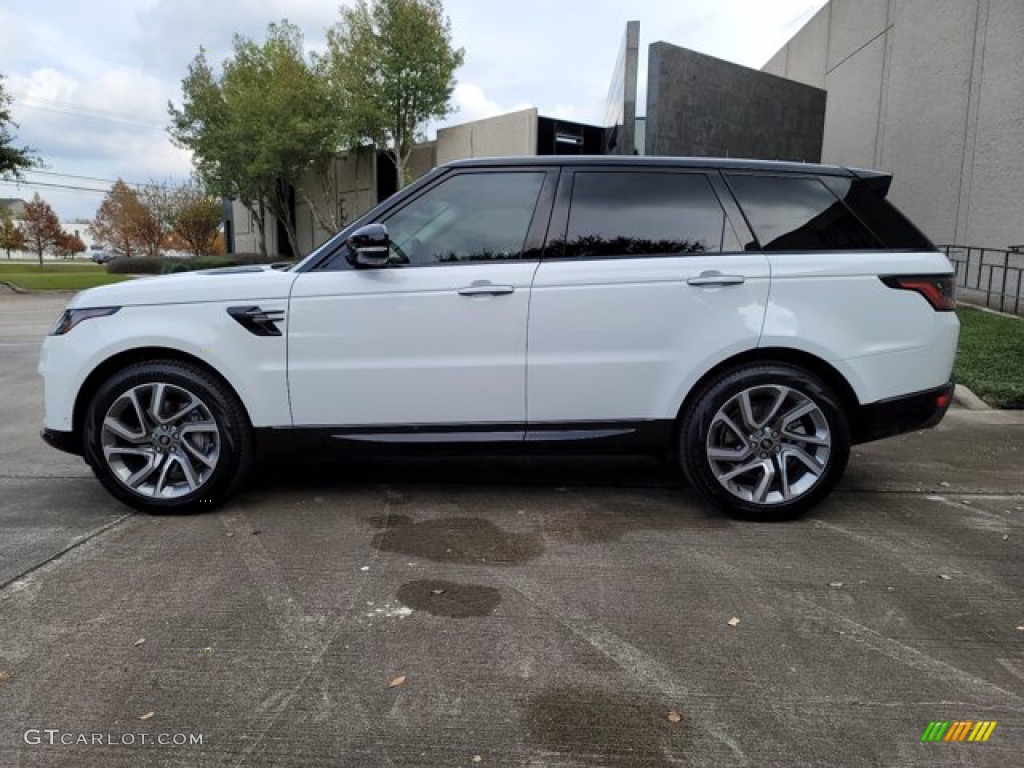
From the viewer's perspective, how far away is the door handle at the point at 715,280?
13.0 ft

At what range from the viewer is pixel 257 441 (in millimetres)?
4152

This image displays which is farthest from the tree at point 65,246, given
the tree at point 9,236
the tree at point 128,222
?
the tree at point 128,222

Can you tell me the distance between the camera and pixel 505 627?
2965 mm

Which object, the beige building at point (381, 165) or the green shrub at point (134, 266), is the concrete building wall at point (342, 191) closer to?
the beige building at point (381, 165)

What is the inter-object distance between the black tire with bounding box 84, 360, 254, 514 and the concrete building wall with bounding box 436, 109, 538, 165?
26727 mm

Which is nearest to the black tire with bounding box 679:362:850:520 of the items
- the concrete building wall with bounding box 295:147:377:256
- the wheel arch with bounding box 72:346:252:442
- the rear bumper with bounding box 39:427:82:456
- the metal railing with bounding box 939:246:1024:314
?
the wheel arch with bounding box 72:346:252:442

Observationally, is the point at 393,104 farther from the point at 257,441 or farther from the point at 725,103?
the point at 257,441

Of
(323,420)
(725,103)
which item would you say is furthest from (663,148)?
(323,420)

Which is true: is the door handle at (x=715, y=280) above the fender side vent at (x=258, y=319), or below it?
above

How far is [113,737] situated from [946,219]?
18.8 meters

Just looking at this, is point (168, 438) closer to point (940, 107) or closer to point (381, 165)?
point (940, 107)

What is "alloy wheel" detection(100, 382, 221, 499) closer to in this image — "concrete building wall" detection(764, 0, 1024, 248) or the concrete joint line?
the concrete joint line

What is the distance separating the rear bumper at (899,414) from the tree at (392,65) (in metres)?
28.8

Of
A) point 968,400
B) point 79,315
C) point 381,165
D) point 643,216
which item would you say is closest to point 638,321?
point 643,216
